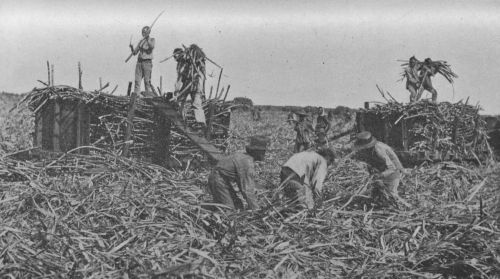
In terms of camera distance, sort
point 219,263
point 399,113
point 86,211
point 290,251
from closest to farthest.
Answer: point 219,263 → point 290,251 → point 86,211 → point 399,113

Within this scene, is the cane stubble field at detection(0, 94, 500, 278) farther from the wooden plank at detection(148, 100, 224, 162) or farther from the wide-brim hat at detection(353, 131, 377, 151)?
the wooden plank at detection(148, 100, 224, 162)

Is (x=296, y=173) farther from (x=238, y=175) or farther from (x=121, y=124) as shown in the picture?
(x=121, y=124)

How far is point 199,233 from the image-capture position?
4.91 m

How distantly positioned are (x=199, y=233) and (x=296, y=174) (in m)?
1.43

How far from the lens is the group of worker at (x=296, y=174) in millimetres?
5441

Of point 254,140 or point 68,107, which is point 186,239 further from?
point 68,107

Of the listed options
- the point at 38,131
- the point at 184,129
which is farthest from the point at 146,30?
the point at 38,131

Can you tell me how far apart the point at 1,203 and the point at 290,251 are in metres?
2.98

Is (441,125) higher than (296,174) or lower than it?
higher

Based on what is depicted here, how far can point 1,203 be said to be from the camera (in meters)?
5.21

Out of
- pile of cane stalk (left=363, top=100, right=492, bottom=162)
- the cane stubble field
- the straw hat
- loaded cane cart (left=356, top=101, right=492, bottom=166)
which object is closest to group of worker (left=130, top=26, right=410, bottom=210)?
the cane stubble field

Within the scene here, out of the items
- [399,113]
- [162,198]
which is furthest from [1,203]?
[399,113]

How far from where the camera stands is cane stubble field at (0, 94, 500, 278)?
13.7 ft

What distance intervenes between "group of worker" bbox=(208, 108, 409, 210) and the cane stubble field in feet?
0.72
